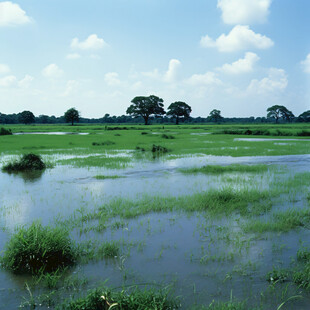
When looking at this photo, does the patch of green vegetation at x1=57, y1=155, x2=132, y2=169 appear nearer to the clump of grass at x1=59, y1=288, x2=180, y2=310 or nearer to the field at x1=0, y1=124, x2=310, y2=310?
the field at x1=0, y1=124, x2=310, y2=310

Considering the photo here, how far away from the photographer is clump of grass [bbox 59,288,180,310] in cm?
399

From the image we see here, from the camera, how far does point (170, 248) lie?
614 cm

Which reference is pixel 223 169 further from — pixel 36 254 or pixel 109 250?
pixel 36 254

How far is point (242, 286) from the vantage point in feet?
15.3

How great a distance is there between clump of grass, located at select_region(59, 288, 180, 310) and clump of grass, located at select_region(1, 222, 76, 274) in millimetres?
1338

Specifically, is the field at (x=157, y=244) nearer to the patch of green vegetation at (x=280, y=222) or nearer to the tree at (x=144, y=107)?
the patch of green vegetation at (x=280, y=222)

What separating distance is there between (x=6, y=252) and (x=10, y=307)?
4.93ft

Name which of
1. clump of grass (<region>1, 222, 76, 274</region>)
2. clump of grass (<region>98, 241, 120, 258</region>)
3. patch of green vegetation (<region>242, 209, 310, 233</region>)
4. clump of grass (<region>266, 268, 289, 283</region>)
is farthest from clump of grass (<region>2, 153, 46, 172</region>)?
clump of grass (<region>266, 268, 289, 283</region>)

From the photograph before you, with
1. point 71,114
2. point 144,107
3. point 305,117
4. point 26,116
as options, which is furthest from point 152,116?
point 305,117

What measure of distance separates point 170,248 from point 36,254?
8.93ft

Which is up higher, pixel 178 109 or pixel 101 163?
pixel 178 109

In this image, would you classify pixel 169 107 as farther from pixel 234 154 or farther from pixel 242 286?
pixel 242 286

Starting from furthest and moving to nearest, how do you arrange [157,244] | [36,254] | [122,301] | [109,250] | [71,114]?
[71,114]
[157,244]
[109,250]
[36,254]
[122,301]

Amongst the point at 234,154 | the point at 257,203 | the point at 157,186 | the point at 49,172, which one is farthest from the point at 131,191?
the point at 234,154
